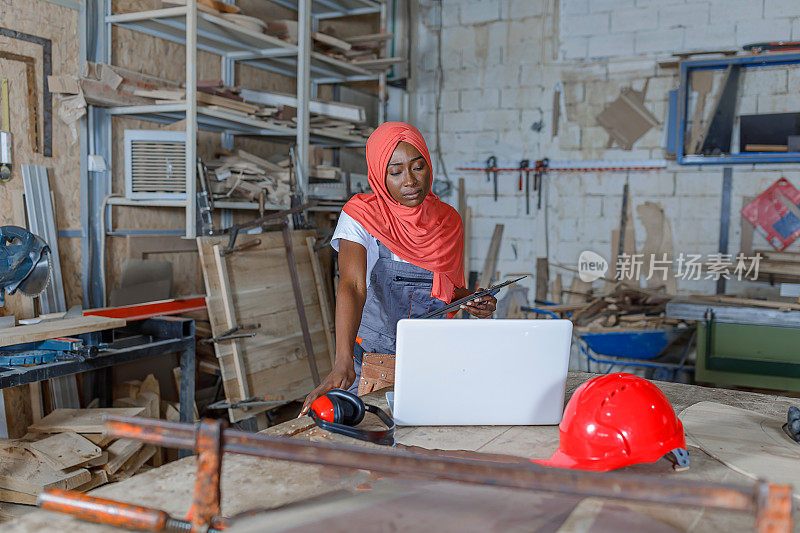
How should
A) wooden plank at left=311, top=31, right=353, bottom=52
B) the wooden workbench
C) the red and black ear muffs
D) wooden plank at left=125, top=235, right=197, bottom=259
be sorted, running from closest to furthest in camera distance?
1. the wooden workbench
2. the red and black ear muffs
3. wooden plank at left=125, top=235, right=197, bottom=259
4. wooden plank at left=311, top=31, right=353, bottom=52

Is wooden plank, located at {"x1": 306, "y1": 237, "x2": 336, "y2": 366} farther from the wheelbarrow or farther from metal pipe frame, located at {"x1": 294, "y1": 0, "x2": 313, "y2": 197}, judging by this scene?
the wheelbarrow

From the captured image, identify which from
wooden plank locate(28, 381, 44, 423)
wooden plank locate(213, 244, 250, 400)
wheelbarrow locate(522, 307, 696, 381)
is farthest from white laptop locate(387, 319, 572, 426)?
wheelbarrow locate(522, 307, 696, 381)

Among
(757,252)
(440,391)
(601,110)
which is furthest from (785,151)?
(440,391)

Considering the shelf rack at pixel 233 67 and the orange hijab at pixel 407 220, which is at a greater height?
the shelf rack at pixel 233 67

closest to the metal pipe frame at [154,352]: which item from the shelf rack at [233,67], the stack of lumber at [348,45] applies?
the shelf rack at [233,67]

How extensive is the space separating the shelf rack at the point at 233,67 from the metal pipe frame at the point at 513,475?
2.60 m

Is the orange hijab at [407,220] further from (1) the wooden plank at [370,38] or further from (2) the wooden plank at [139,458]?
(1) the wooden plank at [370,38]

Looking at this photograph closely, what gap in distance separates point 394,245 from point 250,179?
6.13ft

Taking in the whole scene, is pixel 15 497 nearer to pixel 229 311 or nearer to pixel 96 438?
pixel 96 438

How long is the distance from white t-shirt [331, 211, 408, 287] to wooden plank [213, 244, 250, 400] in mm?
1430

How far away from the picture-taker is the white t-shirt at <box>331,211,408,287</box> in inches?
92.2

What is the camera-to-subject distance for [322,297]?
172 inches

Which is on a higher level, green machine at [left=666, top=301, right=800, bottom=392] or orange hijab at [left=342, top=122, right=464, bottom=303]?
orange hijab at [left=342, top=122, right=464, bottom=303]

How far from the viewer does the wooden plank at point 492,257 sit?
556 centimetres
